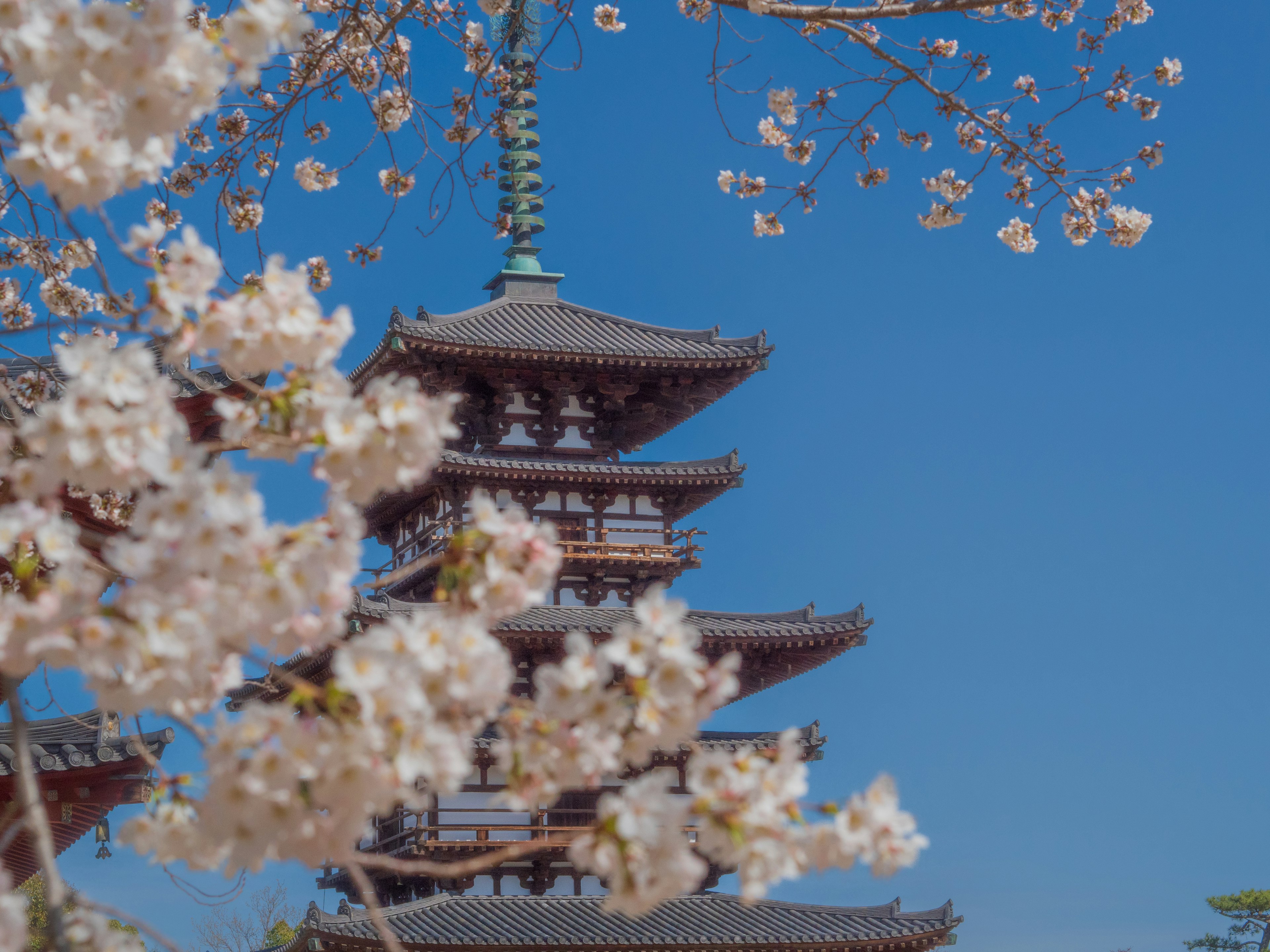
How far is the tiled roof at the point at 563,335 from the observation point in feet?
59.4

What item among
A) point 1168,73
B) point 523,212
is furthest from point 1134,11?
point 523,212

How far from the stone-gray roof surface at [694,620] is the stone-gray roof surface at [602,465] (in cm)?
191

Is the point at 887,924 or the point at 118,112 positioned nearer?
the point at 118,112

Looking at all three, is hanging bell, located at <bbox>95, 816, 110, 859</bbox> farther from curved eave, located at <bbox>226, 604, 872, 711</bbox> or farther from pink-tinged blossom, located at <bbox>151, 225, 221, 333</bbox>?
pink-tinged blossom, located at <bbox>151, 225, 221, 333</bbox>

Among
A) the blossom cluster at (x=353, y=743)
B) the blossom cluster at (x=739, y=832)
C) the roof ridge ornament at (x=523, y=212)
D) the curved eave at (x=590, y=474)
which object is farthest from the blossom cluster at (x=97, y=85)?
the roof ridge ornament at (x=523, y=212)

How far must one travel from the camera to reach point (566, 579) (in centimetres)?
1844

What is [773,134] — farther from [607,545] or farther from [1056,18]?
[607,545]

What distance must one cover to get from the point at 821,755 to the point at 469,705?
16599 millimetres

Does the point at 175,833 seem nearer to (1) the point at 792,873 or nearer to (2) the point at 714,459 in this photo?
(1) the point at 792,873

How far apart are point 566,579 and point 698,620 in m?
1.98

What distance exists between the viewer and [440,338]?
17828 millimetres

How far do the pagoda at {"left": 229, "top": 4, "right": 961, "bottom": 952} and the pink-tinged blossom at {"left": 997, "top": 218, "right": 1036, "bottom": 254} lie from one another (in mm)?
8940

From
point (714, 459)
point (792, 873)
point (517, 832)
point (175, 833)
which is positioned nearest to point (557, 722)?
point (792, 873)

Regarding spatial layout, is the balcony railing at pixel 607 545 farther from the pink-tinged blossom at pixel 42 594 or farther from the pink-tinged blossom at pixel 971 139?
the pink-tinged blossom at pixel 42 594
